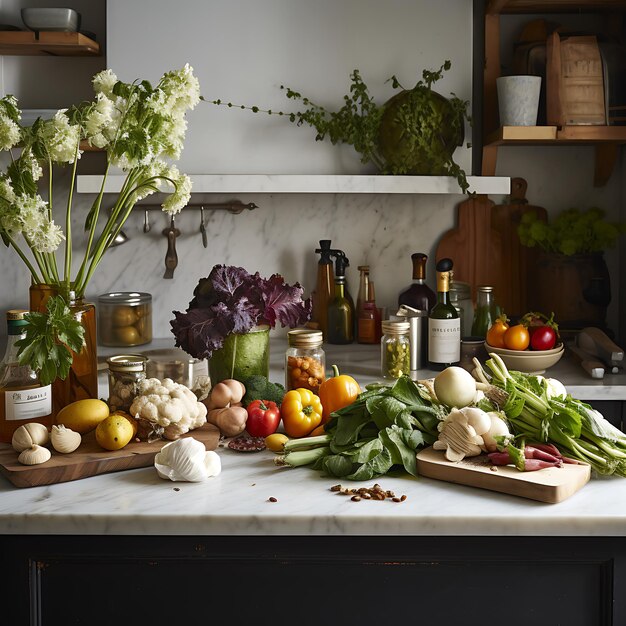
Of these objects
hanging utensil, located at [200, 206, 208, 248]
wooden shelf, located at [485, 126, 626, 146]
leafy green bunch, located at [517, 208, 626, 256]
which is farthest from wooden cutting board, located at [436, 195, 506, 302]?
hanging utensil, located at [200, 206, 208, 248]

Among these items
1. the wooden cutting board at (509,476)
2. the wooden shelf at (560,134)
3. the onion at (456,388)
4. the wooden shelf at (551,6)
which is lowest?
the wooden cutting board at (509,476)

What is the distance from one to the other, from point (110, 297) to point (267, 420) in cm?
158

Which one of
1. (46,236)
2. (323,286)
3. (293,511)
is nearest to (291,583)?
(293,511)

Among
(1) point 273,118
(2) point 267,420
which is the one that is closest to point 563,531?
(2) point 267,420

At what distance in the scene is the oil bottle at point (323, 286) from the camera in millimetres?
3295

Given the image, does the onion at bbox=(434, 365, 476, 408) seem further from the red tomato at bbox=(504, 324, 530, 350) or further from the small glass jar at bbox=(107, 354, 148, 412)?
the red tomato at bbox=(504, 324, 530, 350)

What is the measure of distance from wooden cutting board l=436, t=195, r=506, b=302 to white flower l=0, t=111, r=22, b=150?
2060 millimetres

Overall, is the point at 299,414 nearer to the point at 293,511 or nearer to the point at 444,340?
the point at 293,511

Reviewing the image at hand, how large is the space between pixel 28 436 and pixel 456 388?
2.71 ft

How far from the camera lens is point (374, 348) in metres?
3.23

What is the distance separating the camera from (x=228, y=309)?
1944mm

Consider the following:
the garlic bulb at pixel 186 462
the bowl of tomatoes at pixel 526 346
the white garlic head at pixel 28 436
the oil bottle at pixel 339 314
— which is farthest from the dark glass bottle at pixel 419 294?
the white garlic head at pixel 28 436

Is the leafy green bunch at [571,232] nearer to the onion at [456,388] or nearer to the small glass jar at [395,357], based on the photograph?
the small glass jar at [395,357]

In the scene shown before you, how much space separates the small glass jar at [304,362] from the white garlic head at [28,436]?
23.9 inches
